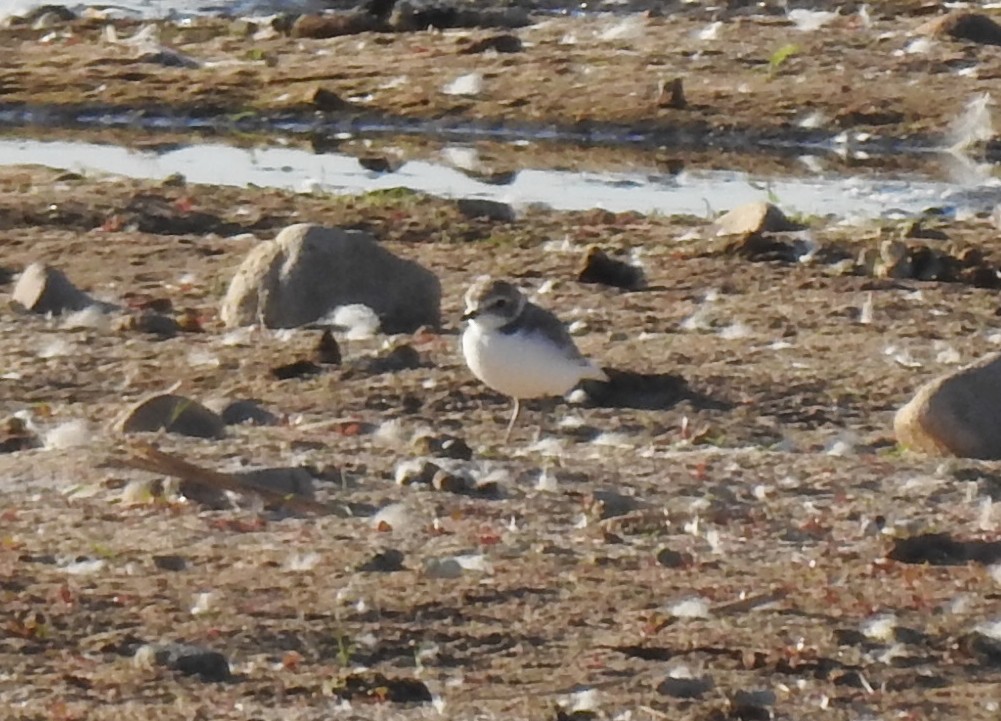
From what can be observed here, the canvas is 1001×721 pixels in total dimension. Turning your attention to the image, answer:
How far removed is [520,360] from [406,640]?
2.32 m

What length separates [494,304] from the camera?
7.93 meters

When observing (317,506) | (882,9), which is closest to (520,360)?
(317,506)

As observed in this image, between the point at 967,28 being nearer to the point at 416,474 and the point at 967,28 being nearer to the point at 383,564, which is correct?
the point at 416,474

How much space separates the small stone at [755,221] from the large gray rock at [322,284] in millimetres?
1936

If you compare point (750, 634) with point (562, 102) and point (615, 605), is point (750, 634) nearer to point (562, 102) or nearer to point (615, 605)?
point (615, 605)

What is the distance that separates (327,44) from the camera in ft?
54.1

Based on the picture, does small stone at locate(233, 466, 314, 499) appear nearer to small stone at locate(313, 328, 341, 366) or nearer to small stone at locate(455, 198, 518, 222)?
small stone at locate(313, 328, 341, 366)

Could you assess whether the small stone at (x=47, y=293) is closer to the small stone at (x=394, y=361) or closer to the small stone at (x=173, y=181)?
the small stone at (x=394, y=361)

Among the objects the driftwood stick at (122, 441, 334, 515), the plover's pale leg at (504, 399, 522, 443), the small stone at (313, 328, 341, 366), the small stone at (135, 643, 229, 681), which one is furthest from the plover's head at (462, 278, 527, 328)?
the small stone at (135, 643, 229, 681)

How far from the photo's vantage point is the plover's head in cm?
789

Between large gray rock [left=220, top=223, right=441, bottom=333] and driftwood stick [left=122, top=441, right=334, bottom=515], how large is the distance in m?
2.23

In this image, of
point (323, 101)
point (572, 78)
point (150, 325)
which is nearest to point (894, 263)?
point (150, 325)

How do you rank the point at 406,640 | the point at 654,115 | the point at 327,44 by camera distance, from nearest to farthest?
the point at 406,640
the point at 654,115
the point at 327,44

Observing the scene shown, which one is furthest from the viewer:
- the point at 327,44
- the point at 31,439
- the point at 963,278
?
the point at 327,44
